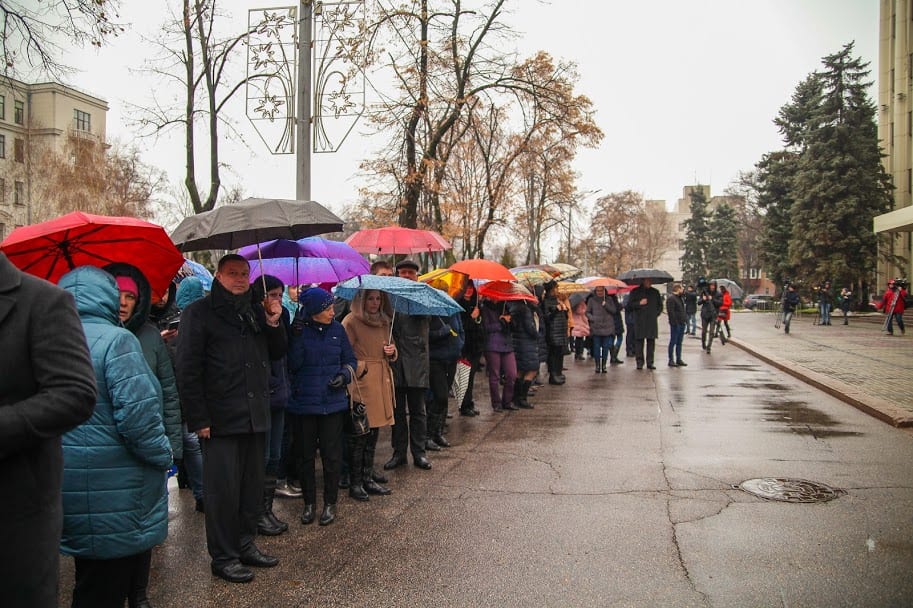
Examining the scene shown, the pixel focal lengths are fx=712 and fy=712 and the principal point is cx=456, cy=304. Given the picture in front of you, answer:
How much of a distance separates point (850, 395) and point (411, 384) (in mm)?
7582

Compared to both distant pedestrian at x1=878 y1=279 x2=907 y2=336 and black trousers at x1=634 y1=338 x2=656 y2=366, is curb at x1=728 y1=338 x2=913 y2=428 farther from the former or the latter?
distant pedestrian at x1=878 y1=279 x2=907 y2=336

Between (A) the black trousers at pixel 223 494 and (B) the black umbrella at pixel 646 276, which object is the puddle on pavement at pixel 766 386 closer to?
(B) the black umbrella at pixel 646 276

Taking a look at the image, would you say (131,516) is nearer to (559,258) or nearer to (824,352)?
(824,352)

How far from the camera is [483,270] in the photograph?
9289 millimetres

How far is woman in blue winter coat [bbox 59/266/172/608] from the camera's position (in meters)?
3.24

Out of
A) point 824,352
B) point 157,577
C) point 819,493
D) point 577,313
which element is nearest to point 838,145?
point 824,352

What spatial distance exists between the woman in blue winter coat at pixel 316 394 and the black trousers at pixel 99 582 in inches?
86.8

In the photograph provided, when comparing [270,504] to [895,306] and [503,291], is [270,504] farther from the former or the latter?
[895,306]

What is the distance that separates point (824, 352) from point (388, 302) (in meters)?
15.6

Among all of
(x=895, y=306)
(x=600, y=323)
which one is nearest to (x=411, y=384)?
(x=600, y=323)

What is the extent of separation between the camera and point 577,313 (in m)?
17.0

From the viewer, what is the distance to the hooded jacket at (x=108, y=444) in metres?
3.24

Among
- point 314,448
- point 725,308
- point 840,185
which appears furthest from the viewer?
point 840,185

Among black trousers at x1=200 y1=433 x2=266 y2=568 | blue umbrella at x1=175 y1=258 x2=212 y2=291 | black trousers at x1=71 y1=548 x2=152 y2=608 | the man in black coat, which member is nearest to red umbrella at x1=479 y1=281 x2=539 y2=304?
blue umbrella at x1=175 y1=258 x2=212 y2=291
